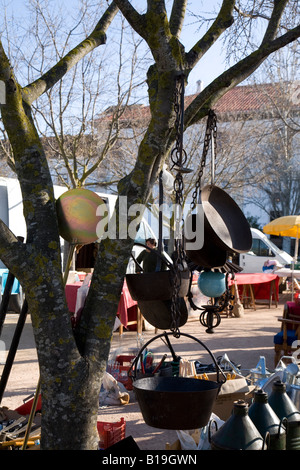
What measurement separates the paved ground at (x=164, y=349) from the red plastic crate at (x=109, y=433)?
1.65 feet

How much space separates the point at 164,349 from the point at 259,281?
5.79 m

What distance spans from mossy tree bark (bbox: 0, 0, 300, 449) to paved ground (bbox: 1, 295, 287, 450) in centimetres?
223

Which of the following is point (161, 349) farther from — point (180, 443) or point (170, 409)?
point (170, 409)

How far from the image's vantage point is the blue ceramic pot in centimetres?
340

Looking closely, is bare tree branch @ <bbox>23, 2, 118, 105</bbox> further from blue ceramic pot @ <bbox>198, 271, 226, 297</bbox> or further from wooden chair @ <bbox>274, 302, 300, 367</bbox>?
wooden chair @ <bbox>274, 302, 300, 367</bbox>

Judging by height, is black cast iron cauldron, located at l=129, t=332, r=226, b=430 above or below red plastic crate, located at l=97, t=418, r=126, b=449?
above

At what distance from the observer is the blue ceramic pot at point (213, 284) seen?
11.1ft

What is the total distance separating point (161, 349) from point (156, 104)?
678 centimetres

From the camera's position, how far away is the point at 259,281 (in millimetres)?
14430

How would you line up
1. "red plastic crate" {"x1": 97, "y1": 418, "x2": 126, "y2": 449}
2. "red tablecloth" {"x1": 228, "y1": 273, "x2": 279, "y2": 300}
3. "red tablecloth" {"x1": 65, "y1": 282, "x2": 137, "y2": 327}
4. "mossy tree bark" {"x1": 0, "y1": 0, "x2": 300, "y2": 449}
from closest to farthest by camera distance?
"mossy tree bark" {"x1": 0, "y1": 0, "x2": 300, "y2": 449}, "red plastic crate" {"x1": 97, "y1": 418, "x2": 126, "y2": 449}, "red tablecloth" {"x1": 65, "y1": 282, "x2": 137, "y2": 327}, "red tablecloth" {"x1": 228, "y1": 273, "x2": 279, "y2": 300}

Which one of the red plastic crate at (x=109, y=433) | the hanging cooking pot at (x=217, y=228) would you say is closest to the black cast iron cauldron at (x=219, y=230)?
the hanging cooking pot at (x=217, y=228)

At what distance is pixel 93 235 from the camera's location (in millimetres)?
3143

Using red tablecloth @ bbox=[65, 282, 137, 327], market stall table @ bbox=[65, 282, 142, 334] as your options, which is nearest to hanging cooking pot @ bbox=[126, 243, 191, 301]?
market stall table @ bbox=[65, 282, 142, 334]

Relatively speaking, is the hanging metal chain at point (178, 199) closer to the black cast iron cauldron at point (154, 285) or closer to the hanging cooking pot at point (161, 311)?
the black cast iron cauldron at point (154, 285)
